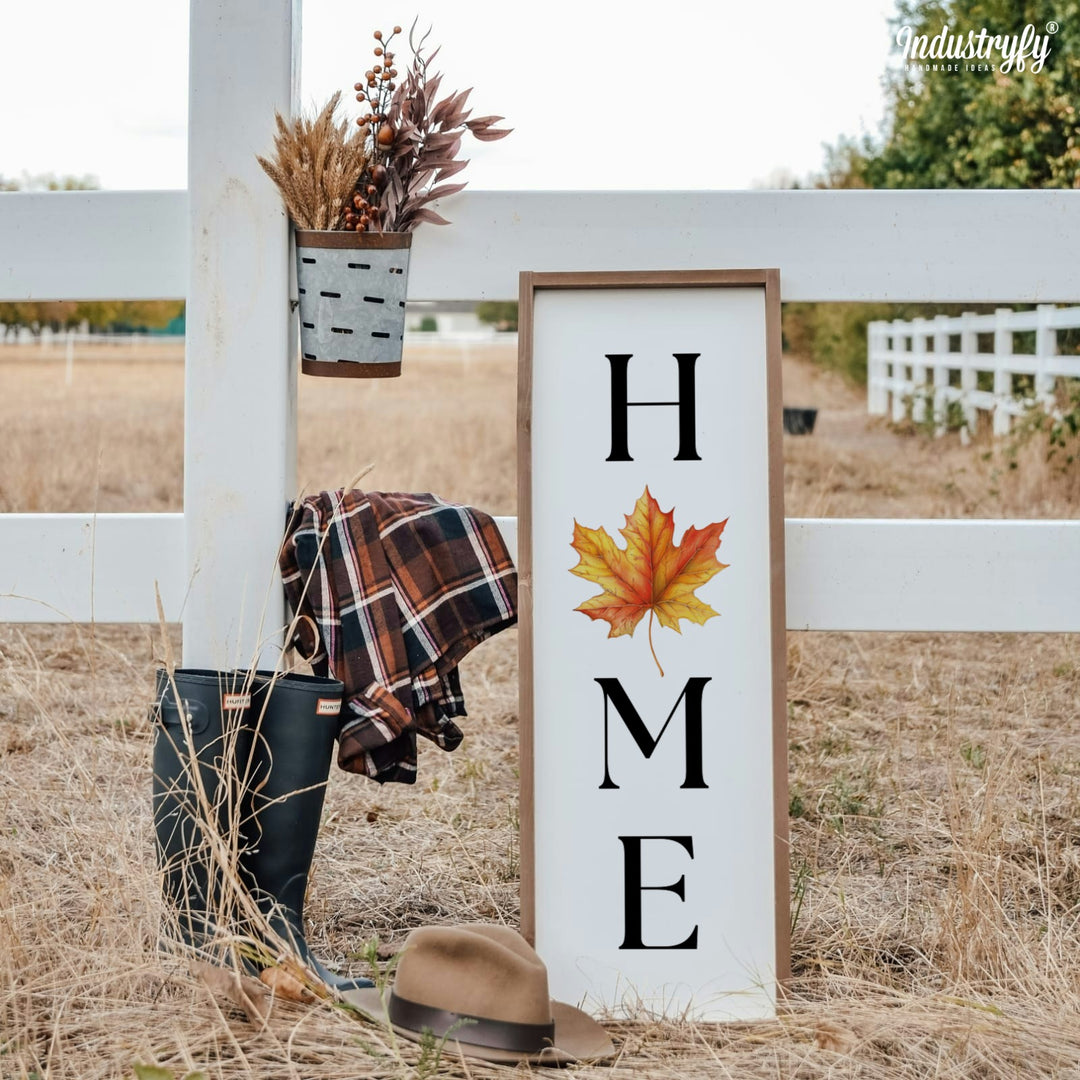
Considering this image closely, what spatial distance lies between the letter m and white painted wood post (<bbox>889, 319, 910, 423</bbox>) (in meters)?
10.9

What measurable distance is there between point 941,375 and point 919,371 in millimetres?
1004

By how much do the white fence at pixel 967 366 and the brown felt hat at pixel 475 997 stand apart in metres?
5.79

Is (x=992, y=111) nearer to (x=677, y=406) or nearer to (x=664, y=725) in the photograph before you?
(x=677, y=406)

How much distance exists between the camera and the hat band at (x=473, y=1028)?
64.2 inches

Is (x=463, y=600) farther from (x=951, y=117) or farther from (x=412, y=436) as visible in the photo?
(x=951, y=117)

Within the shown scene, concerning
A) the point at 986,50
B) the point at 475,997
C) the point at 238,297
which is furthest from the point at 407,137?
the point at 986,50

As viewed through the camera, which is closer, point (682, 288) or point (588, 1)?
point (682, 288)

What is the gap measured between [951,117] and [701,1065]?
34.1 feet

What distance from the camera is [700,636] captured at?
6.41 ft

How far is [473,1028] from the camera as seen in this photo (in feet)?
5.37

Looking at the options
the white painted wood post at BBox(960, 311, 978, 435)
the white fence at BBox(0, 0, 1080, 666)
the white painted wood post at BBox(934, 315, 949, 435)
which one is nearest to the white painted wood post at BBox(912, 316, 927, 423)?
the white painted wood post at BBox(934, 315, 949, 435)

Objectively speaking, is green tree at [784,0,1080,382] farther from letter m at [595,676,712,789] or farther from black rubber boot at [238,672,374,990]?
black rubber boot at [238,672,374,990]

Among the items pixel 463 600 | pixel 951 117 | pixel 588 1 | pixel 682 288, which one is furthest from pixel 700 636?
pixel 951 117

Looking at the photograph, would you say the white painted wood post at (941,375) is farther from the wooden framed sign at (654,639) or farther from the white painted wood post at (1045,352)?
the wooden framed sign at (654,639)
